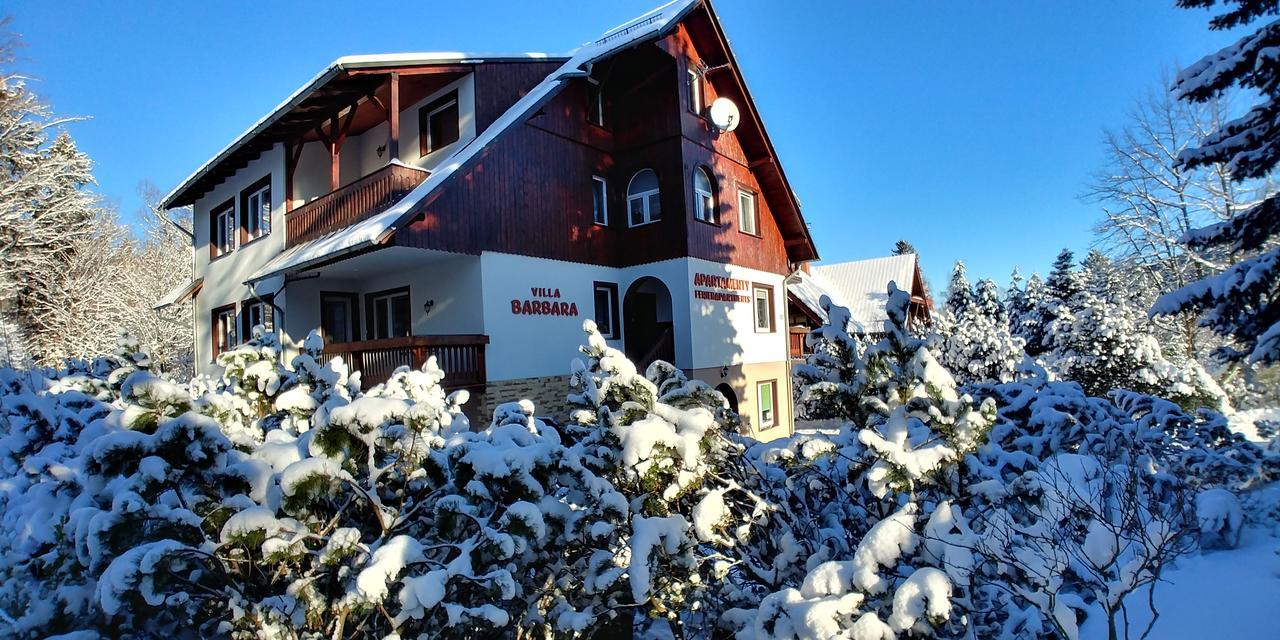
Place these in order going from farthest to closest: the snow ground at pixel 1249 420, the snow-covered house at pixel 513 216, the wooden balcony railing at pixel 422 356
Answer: the snow ground at pixel 1249 420
the snow-covered house at pixel 513 216
the wooden balcony railing at pixel 422 356

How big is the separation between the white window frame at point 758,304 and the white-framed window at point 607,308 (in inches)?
183

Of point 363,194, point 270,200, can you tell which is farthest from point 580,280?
point 270,200

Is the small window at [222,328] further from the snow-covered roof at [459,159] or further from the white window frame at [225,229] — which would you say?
the snow-covered roof at [459,159]

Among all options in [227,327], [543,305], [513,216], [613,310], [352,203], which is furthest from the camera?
[227,327]

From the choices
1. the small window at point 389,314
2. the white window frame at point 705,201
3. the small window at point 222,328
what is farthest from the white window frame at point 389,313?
the white window frame at point 705,201

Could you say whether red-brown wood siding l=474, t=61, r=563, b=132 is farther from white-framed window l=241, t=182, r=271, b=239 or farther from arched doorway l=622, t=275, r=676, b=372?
white-framed window l=241, t=182, r=271, b=239

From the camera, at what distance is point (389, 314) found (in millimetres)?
15273

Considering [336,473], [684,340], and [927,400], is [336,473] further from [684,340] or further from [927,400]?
[684,340]

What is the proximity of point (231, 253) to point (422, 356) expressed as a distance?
10.5m

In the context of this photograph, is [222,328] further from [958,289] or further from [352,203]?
[958,289]

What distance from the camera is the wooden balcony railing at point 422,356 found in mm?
11281

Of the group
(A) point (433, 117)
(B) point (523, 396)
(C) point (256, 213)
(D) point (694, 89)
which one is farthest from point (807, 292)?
(C) point (256, 213)

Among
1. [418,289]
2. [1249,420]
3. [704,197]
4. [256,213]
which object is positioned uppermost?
[256,213]

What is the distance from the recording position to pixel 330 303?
15.7 m
